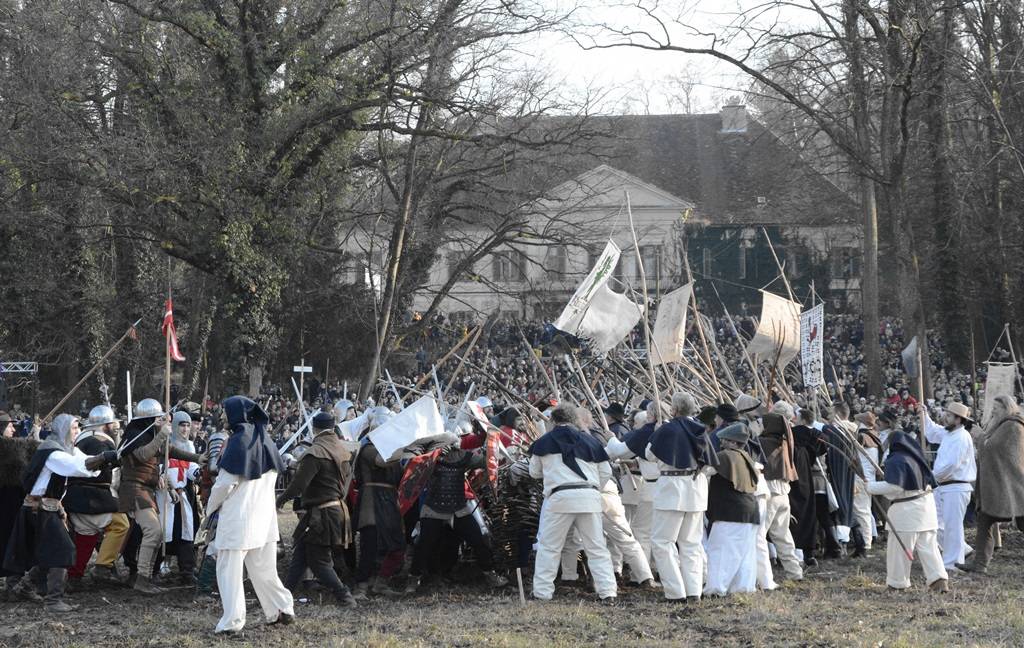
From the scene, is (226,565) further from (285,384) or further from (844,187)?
(844,187)

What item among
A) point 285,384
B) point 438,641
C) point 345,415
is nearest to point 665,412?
point 345,415

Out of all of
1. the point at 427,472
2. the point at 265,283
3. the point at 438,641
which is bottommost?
the point at 438,641

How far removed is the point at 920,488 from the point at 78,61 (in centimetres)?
1821

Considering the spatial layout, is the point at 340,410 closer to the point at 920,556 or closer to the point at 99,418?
the point at 99,418

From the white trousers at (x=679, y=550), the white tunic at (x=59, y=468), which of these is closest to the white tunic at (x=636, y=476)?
the white trousers at (x=679, y=550)

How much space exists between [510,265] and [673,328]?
18.5 metres

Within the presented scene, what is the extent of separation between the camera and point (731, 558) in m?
10.3

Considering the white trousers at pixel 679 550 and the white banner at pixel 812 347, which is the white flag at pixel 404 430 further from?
the white banner at pixel 812 347

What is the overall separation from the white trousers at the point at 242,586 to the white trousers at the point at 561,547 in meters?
2.17

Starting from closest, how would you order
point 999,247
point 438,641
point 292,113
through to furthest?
point 438,641
point 292,113
point 999,247

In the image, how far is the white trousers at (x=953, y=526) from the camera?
12000 millimetres

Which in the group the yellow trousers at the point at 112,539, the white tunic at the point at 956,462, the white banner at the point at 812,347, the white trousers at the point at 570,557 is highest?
the white banner at the point at 812,347

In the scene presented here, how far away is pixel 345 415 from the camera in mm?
12594

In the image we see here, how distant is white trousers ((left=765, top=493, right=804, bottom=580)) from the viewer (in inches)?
461
